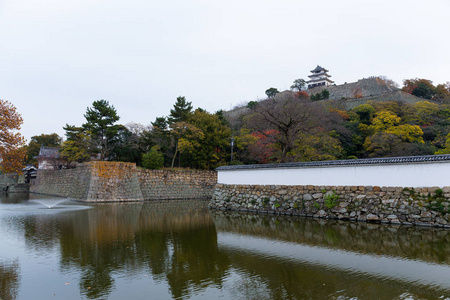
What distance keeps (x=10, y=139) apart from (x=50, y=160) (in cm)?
1914

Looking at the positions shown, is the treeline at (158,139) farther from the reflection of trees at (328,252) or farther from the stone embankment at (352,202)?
the reflection of trees at (328,252)

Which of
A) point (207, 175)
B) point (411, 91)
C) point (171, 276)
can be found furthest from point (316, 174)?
point (411, 91)

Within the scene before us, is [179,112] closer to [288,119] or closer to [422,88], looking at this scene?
[288,119]

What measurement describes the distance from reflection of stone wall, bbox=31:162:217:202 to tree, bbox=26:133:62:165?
55.7 feet

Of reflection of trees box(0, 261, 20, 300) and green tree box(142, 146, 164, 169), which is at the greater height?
green tree box(142, 146, 164, 169)

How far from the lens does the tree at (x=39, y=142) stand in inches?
1500

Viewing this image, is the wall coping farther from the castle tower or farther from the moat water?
the castle tower

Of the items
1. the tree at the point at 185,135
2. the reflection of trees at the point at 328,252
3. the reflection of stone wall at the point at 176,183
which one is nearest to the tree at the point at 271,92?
the reflection of stone wall at the point at 176,183

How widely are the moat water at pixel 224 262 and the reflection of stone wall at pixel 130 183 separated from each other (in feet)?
31.7

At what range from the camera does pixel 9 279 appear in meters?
4.43

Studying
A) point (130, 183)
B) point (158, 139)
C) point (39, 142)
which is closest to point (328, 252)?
point (130, 183)

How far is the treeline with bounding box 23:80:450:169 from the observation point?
17.9m

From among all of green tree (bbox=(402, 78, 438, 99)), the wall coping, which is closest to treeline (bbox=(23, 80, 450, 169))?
the wall coping

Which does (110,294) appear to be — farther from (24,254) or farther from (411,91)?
(411,91)
